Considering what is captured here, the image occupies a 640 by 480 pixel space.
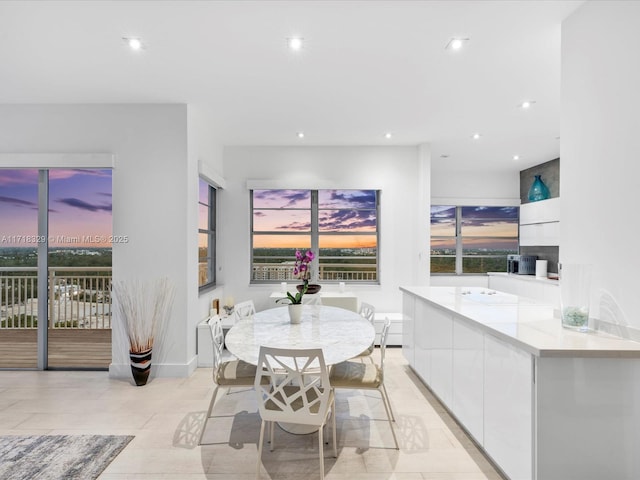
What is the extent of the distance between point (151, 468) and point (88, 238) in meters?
2.72

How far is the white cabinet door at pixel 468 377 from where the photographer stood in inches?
87.4

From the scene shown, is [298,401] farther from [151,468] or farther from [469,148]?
[469,148]

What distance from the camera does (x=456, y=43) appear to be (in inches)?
97.3

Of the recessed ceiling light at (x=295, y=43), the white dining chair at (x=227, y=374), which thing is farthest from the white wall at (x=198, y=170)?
the recessed ceiling light at (x=295, y=43)

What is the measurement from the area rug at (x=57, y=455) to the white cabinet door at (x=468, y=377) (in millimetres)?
2360

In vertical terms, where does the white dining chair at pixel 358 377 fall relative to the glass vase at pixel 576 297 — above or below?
below

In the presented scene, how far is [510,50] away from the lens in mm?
2580

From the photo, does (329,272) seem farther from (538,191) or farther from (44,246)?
(538,191)

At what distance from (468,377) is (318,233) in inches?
132

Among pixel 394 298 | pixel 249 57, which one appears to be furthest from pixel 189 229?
pixel 394 298

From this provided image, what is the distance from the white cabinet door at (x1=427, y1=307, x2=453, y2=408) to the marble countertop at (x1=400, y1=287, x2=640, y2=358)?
0.13 metres

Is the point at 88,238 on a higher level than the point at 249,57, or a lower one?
lower

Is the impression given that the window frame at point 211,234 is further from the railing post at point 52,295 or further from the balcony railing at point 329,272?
the railing post at point 52,295

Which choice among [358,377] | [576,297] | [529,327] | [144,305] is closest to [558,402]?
[529,327]
